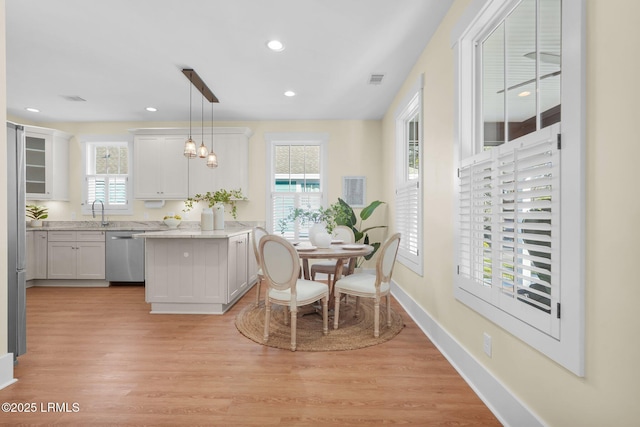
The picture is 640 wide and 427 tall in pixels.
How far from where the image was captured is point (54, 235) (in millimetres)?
4695

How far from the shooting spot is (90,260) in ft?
15.4

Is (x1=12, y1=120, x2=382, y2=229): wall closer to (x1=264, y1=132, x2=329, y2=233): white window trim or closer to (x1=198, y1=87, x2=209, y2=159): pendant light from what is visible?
(x1=264, y1=132, x2=329, y2=233): white window trim

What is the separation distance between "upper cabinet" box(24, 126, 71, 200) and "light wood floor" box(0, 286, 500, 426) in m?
3.00

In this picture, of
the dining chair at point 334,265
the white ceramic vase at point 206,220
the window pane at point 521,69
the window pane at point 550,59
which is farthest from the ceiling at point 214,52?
the dining chair at point 334,265

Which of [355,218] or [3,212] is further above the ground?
[3,212]

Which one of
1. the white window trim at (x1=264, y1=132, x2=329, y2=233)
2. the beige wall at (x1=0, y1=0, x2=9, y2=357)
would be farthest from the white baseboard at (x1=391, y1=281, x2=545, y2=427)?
the beige wall at (x1=0, y1=0, x2=9, y2=357)

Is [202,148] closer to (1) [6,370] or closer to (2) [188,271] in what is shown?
(2) [188,271]

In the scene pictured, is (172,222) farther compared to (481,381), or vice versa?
(172,222)

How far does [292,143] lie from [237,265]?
2.42 m

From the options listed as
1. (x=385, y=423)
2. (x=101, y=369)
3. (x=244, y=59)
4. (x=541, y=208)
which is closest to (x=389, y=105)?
(x=244, y=59)

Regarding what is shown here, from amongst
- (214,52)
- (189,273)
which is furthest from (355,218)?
(214,52)

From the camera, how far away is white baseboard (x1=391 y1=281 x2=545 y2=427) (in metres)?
1.55

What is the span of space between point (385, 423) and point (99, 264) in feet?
15.8

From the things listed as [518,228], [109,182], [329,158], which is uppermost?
[329,158]
